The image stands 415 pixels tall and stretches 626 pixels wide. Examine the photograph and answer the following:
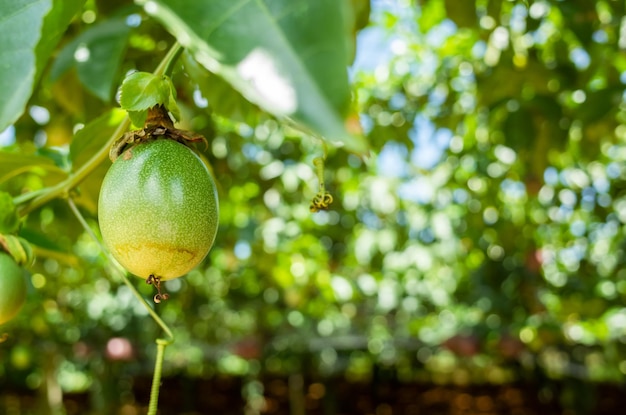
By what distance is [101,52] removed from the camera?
1.17 meters

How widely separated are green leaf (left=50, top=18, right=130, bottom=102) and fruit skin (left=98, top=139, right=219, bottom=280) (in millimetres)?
515

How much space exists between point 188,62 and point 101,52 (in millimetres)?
242

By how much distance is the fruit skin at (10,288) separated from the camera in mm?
777

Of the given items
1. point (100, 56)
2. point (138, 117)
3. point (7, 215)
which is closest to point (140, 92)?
point (138, 117)

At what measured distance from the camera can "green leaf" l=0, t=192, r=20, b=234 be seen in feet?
2.66

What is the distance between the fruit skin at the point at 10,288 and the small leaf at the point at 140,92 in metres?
0.27

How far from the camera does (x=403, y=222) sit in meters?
3.70

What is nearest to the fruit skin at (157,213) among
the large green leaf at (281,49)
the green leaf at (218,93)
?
the large green leaf at (281,49)

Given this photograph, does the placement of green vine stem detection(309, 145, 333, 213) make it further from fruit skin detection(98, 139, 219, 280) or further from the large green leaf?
the large green leaf

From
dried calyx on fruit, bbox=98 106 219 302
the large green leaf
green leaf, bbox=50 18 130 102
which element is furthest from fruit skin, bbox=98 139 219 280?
green leaf, bbox=50 18 130 102

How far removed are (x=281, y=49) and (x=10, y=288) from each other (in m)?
0.57

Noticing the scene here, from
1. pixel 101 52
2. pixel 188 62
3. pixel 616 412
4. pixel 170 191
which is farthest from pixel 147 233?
pixel 616 412

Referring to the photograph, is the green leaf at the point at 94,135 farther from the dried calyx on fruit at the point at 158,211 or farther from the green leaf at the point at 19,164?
the dried calyx on fruit at the point at 158,211

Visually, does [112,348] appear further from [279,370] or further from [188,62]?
[188,62]
